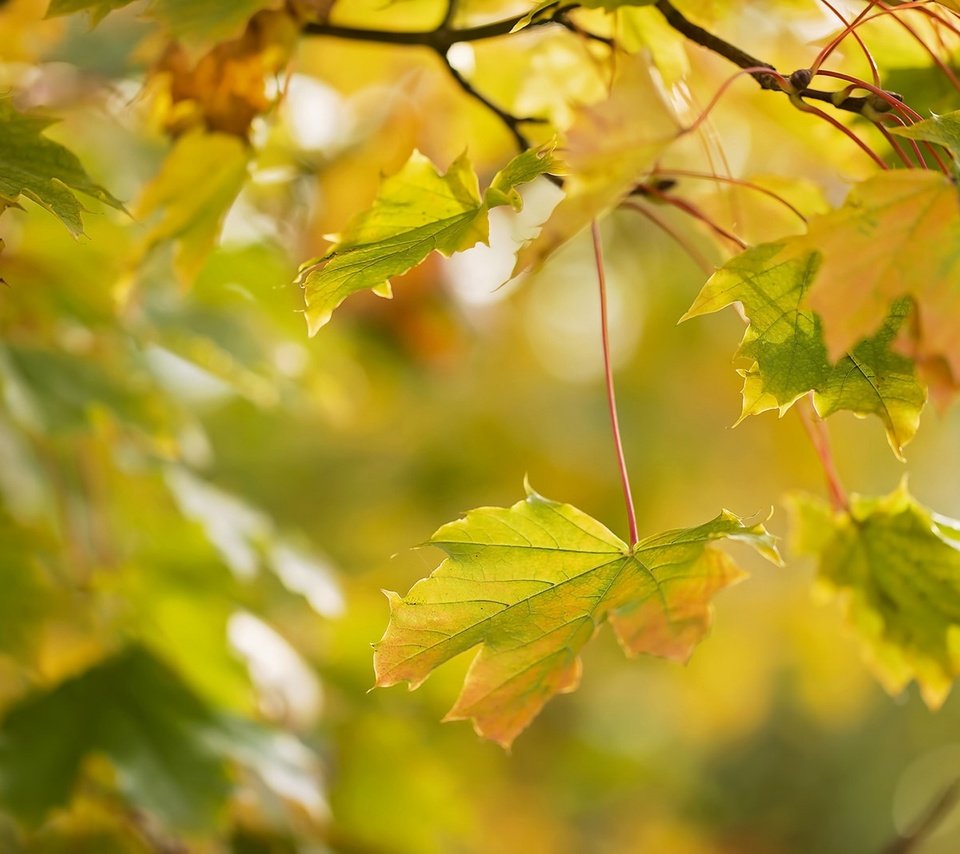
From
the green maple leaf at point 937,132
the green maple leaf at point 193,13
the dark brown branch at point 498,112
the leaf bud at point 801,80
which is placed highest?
the green maple leaf at point 193,13

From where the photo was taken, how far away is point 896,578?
2.32 feet

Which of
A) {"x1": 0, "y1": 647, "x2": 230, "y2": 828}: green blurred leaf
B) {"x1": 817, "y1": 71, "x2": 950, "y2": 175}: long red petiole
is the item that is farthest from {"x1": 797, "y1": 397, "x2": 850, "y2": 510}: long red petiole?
{"x1": 0, "y1": 647, "x2": 230, "y2": 828}: green blurred leaf

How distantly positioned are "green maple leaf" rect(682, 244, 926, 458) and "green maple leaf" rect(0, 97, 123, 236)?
33 centimetres

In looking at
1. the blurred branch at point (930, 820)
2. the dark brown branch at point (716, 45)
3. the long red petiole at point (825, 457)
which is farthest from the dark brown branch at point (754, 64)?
the blurred branch at point (930, 820)

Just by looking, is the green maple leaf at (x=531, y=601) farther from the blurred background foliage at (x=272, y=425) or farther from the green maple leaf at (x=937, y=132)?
the green maple leaf at (x=937, y=132)

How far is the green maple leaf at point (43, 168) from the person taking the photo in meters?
0.54

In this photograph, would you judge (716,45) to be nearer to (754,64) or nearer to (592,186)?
(754,64)

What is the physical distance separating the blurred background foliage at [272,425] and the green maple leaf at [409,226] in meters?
0.03

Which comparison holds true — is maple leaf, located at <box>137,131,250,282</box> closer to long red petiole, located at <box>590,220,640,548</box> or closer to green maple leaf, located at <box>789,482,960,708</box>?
long red petiole, located at <box>590,220,640,548</box>

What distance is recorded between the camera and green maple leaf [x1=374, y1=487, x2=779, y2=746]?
55 cm

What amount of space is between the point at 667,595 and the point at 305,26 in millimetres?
480

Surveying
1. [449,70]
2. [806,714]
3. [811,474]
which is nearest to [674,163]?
[449,70]

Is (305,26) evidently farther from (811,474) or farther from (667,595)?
(811,474)

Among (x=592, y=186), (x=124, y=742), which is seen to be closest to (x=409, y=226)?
(x=592, y=186)
